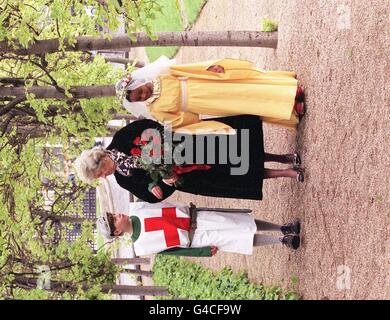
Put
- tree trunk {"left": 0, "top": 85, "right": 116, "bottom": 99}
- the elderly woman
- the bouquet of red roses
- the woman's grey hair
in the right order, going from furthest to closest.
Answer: tree trunk {"left": 0, "top": 85, "right": 116, "bottom": 99}
the elderly woman
the bouquet of red roses
the woman's grey hair

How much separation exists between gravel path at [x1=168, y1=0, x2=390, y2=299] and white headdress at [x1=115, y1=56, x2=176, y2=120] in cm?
176

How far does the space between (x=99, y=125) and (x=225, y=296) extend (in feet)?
11.1

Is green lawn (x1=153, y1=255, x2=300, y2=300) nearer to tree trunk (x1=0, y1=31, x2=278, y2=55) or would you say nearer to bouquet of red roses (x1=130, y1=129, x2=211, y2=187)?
bouquet of red roses (x1=130, y1=129, x2=211, y2=187)

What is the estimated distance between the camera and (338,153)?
6703 millimetres

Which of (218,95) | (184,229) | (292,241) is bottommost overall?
(292,241)

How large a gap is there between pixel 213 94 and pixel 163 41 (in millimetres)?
1700

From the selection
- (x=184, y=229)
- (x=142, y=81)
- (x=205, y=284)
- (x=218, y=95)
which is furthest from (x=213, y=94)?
(x=205, y=284)

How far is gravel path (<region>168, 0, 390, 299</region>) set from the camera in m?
5.77

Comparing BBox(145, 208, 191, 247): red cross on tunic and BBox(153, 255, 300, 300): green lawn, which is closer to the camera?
BBox(145, 208, 191, 247): red cross on tunic

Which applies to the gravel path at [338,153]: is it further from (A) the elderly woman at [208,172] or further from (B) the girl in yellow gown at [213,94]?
(A) the elderly woman at [208,172]

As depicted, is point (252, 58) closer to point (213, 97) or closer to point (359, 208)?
point (213, 97)

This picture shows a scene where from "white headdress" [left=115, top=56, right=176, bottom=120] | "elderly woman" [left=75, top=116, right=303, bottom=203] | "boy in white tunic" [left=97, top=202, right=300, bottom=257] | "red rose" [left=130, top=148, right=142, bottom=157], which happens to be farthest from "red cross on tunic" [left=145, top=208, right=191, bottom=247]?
"white headdress" [left=115, top=56, right=176, bottom=120]

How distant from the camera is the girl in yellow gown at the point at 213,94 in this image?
7.31 metres

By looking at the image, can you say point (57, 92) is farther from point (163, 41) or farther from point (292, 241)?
point (292, 241)
